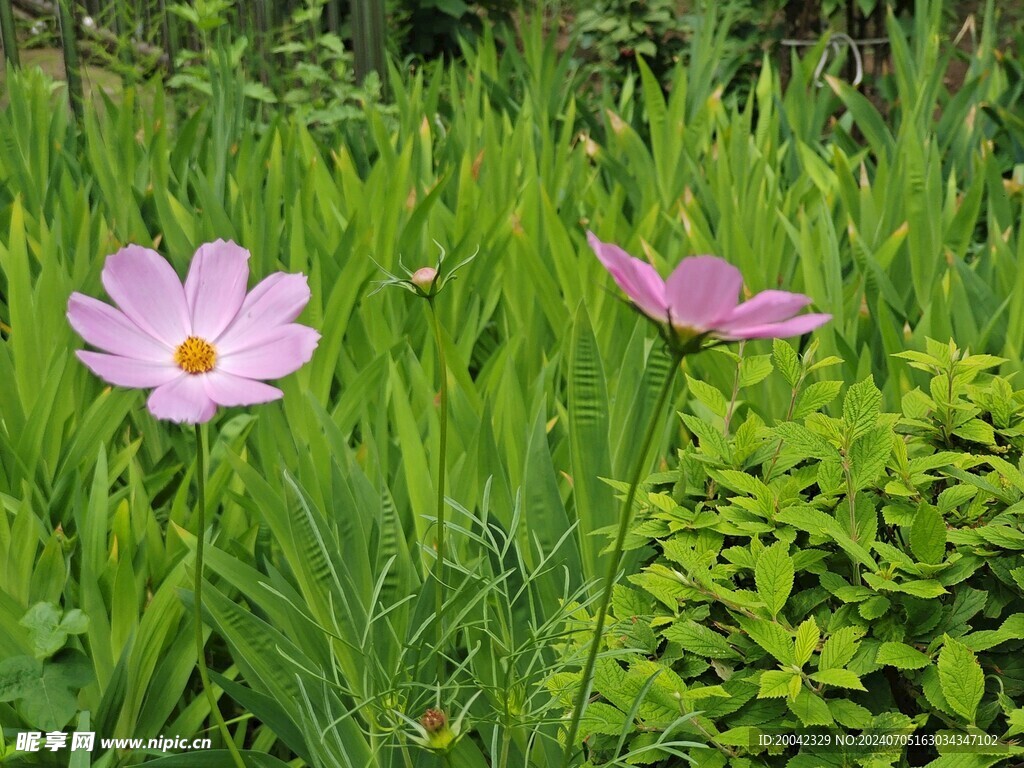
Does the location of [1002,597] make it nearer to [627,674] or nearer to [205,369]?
[627,674]

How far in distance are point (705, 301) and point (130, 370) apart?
0.29m

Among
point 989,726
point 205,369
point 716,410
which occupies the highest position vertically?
point 205,369

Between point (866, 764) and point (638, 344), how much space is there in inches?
20.9

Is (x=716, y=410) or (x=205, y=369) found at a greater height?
(x=205, y=369)

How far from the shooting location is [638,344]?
1.08 metres

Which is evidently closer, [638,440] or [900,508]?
[900,508]

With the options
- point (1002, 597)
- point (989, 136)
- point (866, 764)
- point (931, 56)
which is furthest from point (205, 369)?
point (989, 136)

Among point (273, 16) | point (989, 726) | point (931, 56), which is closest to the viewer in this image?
point (989, 726)

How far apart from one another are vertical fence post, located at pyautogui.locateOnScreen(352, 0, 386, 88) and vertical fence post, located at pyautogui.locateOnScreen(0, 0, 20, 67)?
42.2 inches

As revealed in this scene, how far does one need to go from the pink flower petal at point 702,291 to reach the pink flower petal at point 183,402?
224 millimetres

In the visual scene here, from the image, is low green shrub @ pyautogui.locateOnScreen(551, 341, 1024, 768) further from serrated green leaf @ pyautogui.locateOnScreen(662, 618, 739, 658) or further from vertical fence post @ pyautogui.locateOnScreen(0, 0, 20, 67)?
vertical fence post @ pyautogui.locateOnScreen(0, 0, 20, 67)

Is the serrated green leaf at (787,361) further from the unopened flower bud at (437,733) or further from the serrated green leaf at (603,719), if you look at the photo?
the unopened flower bud at (437,733)

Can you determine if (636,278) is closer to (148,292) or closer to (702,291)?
(702,291)

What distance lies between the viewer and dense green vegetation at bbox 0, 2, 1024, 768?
703mm
